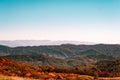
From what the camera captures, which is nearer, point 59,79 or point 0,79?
point 0,79

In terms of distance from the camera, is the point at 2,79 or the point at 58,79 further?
the point at 58,79

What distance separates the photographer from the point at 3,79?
42.7 meters

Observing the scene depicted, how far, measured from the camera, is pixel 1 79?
42781mm

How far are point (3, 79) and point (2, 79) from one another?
0.16 meters

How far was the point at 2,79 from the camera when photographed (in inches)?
1679

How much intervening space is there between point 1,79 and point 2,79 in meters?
0.23

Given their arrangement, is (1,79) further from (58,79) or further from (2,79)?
(58,79)

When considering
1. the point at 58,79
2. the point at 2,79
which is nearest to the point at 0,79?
the point at 2,79

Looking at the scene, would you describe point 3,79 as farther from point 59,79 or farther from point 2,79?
point 59,79

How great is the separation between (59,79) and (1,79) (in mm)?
19900

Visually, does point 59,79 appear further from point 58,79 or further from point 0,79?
point 0,79

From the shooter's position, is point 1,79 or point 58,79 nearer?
point 1,79

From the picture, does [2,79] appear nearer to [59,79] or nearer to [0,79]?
[0,79]

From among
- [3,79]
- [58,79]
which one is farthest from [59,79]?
[3,79]
